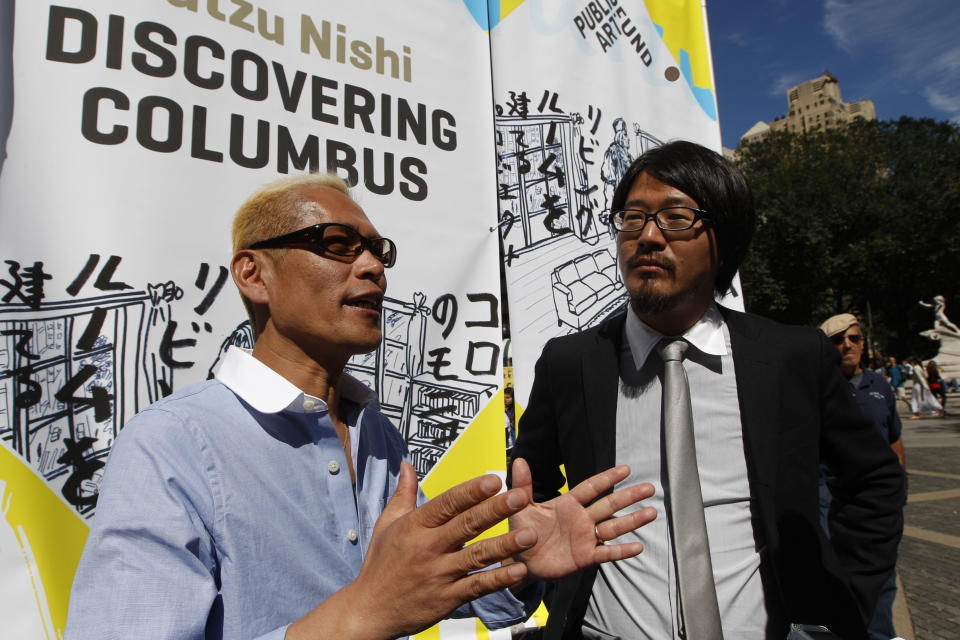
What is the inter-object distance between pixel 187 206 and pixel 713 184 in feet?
5.20

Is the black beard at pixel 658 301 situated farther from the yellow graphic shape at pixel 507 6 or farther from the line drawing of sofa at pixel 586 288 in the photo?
the yellow graphic shape at pixel 507 6

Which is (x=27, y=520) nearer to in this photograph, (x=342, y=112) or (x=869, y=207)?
(x=342, y=112)

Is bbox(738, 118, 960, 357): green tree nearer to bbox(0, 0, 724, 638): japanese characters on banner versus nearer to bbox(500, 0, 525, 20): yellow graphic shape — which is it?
bbox(0, 0, 724, 638): japanese characters on banner

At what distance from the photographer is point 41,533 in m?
1.45

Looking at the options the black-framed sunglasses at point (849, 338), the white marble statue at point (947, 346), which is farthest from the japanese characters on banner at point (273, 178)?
the white marble statue at point (947, 346)

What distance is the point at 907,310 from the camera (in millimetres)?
30516

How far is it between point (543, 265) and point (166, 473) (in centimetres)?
194

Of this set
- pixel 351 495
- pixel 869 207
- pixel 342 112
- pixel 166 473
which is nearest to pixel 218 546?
pixel 166 473

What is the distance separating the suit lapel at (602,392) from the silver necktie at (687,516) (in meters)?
0.17

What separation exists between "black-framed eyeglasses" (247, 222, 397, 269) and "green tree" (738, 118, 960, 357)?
951 inches

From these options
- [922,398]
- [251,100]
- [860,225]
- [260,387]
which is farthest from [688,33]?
[860,225]

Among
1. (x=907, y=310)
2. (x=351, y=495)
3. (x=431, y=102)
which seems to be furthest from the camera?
(x=907, y=310)

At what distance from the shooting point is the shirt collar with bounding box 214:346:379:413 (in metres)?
Result: 1.08

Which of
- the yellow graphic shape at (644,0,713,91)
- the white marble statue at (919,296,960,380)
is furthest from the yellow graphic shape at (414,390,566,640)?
the white marble statue at (919,296,960,380)
